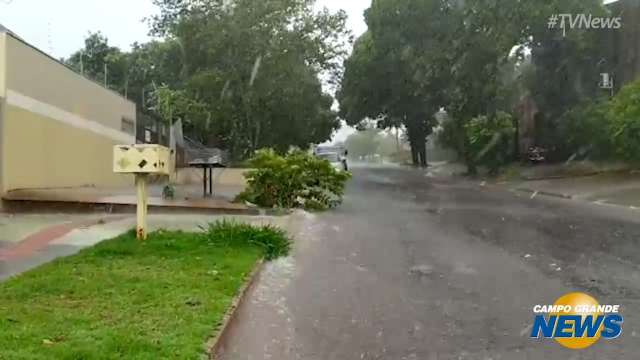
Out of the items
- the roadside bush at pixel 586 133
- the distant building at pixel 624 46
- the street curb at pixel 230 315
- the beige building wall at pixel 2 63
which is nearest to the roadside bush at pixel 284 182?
the beige building wall at pixel 2 63

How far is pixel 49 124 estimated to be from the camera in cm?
1900

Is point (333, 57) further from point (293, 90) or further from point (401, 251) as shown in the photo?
point (401, 251)

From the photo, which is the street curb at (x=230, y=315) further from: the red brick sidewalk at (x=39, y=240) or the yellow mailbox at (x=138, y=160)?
the red brick sidewalk at (x=39, y=240)

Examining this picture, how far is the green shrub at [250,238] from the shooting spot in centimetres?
1082

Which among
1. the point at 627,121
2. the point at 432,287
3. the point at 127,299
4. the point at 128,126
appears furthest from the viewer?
the point at 128,126

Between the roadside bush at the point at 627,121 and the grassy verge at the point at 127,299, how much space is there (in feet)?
69.7

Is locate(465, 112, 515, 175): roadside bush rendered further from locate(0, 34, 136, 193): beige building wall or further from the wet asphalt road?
the wet asphalt road

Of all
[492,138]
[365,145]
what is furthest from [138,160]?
[365,145]

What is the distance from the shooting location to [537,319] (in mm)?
7055

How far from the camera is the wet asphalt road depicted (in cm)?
625

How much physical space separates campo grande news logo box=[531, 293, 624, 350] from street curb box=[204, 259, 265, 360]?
269 cm

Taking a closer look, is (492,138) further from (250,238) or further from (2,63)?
(250,238)

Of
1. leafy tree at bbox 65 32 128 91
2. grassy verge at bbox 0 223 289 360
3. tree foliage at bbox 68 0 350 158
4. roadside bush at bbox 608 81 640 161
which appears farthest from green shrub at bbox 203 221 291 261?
leafy tree at bbox 65 32 128 91

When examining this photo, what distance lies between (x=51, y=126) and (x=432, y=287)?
44.7ft
